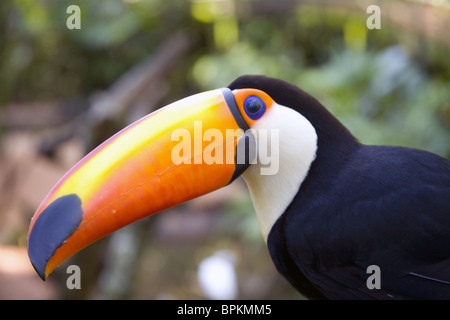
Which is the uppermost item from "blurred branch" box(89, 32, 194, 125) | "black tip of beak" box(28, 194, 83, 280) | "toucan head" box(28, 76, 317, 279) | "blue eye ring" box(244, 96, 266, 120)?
"blurred branch" box(89, 32, 194, 125)

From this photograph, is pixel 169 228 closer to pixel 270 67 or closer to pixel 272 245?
pixel 270 67

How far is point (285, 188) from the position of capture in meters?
1.68

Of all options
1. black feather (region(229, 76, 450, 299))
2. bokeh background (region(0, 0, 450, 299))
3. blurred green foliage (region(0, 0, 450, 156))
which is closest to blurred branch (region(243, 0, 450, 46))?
bokeh background (region(0, 0, 450, 299))

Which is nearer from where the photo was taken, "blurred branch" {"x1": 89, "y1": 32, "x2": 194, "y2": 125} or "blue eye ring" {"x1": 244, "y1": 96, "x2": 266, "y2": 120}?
"blue eye ring" {"x1": 244, "y1": 96, "x2": 266, "y2": 120}

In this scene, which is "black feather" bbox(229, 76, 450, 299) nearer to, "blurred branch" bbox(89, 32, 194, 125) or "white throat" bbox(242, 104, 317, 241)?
"white throat" bbox(242, 104, 317, 241)

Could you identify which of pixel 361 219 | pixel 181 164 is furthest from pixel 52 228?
pixel 361 219

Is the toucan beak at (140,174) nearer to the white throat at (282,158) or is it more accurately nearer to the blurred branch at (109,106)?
the white throat at (282,158)

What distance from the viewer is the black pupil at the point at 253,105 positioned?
1.63 meters

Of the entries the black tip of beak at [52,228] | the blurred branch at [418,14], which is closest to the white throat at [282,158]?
the black tip of beak at [52,228]

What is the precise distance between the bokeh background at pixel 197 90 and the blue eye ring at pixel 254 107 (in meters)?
1.84

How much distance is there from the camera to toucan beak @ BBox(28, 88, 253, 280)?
4.80 feet

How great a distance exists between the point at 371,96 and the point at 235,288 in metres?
2.15

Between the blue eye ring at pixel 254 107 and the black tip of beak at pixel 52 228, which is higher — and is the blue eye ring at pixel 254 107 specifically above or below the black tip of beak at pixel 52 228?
above

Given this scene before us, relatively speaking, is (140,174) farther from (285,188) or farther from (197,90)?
(197,90)
